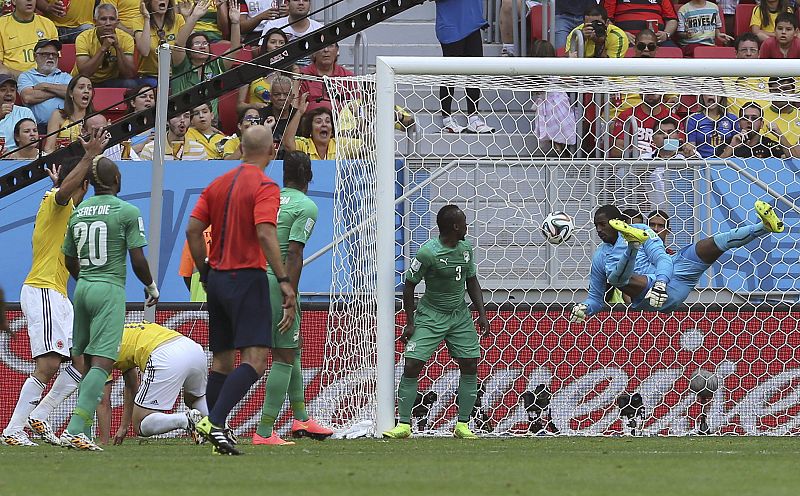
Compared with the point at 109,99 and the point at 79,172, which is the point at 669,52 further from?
the point at 79,172

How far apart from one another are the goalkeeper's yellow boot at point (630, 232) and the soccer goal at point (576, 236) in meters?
1.19

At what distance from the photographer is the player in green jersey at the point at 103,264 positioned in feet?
28.7

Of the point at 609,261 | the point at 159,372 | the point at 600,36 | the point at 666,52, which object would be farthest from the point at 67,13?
the point at 609,261

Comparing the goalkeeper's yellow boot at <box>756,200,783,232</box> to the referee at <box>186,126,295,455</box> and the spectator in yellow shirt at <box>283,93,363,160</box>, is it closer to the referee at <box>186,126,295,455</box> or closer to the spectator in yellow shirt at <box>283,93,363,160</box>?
the referee at <box>186,126,295,455</box>

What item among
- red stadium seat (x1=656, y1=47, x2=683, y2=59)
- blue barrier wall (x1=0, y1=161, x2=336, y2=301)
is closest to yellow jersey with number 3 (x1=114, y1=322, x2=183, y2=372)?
blue barrier wall (x1=0, y1=161, x2=336, y2=301)

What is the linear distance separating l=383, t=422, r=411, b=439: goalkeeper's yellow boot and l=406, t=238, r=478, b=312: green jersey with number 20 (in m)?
0.94

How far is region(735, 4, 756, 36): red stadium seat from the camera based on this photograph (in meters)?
16.5

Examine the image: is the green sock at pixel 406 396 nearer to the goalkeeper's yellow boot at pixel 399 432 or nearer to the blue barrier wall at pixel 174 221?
the goalkeeper's yellow boot at pixel 399 432

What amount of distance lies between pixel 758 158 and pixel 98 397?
21.9 ft

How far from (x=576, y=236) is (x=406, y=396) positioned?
2.97 m

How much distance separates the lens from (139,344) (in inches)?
385

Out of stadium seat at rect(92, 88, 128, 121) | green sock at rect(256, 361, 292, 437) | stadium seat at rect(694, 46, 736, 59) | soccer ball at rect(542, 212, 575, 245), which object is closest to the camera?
green sock at rect(256, 361, 292, 437)

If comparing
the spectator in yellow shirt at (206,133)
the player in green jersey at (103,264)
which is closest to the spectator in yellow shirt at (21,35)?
the spectator in yellow shirt at (206,133)

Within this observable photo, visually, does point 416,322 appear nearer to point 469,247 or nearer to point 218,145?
point 469,247
